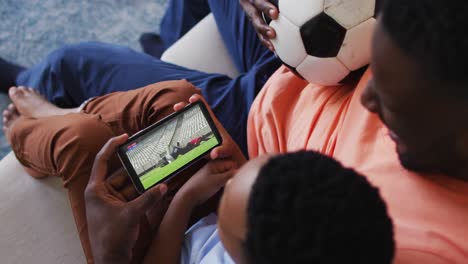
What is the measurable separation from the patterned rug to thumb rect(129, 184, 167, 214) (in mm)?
816

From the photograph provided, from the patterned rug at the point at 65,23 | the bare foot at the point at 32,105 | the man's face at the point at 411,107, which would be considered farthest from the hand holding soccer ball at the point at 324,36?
the patterned rug at the point at 65,23

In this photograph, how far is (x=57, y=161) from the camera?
88 centimetres

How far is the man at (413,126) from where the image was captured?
46cm

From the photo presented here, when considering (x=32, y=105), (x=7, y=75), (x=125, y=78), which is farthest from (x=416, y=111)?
(x=7, y=75)

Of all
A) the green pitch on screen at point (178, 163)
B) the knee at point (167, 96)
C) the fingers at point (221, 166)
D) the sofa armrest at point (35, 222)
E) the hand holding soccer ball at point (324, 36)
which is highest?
the hand holding soccer ball at point (324, 36)

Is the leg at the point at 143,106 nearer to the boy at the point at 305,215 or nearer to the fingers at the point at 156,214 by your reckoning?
the fingers at the point at 156,214

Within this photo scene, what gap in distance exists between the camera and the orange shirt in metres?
0.57

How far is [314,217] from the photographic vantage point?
0.46m

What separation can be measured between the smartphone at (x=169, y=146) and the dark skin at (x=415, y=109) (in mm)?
351

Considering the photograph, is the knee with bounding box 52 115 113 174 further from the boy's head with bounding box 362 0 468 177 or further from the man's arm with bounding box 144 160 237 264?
the boy's head with bounding box 362 0 468 177

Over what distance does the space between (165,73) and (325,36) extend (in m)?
0.44

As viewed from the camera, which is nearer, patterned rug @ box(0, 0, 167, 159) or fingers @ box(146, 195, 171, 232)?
fingers @ box(146, 195, 171, 232)

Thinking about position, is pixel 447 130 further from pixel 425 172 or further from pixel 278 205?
pixel 278 205

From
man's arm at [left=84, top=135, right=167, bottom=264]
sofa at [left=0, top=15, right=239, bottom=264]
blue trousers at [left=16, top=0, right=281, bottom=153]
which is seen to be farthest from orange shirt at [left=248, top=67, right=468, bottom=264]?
sofa at [left=0, top=15, right=239, bottom=264]
